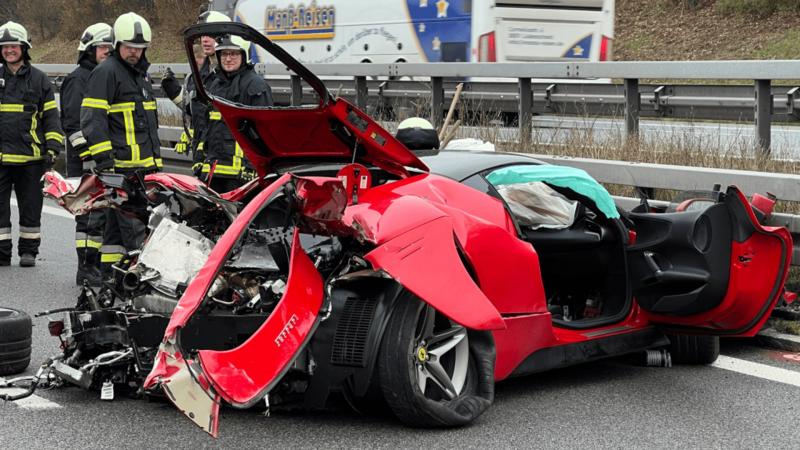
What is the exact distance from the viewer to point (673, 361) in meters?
6.83

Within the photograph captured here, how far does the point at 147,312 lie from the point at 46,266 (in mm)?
5438

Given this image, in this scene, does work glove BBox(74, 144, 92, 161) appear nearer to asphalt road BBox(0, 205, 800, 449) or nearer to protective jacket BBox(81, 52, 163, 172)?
protective jacket BBox(81, 52, 163, 172)

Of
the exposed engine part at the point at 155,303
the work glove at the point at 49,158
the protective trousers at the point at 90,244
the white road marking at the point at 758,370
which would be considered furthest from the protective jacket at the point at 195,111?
the white road marking at the point at 758,370

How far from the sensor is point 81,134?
9523 mm

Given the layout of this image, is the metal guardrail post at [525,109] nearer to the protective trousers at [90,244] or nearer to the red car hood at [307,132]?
the protective trousers at [90,244]

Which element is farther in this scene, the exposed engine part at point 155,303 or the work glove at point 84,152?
the work glove at point 84,152

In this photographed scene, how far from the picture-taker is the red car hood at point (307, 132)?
5.55 metres

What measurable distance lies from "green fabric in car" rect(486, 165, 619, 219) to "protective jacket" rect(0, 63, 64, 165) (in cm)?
568

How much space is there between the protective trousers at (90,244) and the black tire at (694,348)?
4685mm

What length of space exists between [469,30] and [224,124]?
11.8 metres

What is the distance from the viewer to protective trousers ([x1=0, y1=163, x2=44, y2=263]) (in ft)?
35.1

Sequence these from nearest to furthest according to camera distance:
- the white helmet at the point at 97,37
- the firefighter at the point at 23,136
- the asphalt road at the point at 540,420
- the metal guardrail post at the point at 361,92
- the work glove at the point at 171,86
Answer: the asphalt road at the point at 540,420, the work glove at the point at 171,86, the white helmet at the point at 97,37, the firefighter at the point at 23,136, the metal guardrail post at the point at 361,92

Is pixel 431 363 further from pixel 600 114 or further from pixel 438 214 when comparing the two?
pixel 600 114

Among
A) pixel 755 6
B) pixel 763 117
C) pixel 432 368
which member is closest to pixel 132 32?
pixel 763 117
